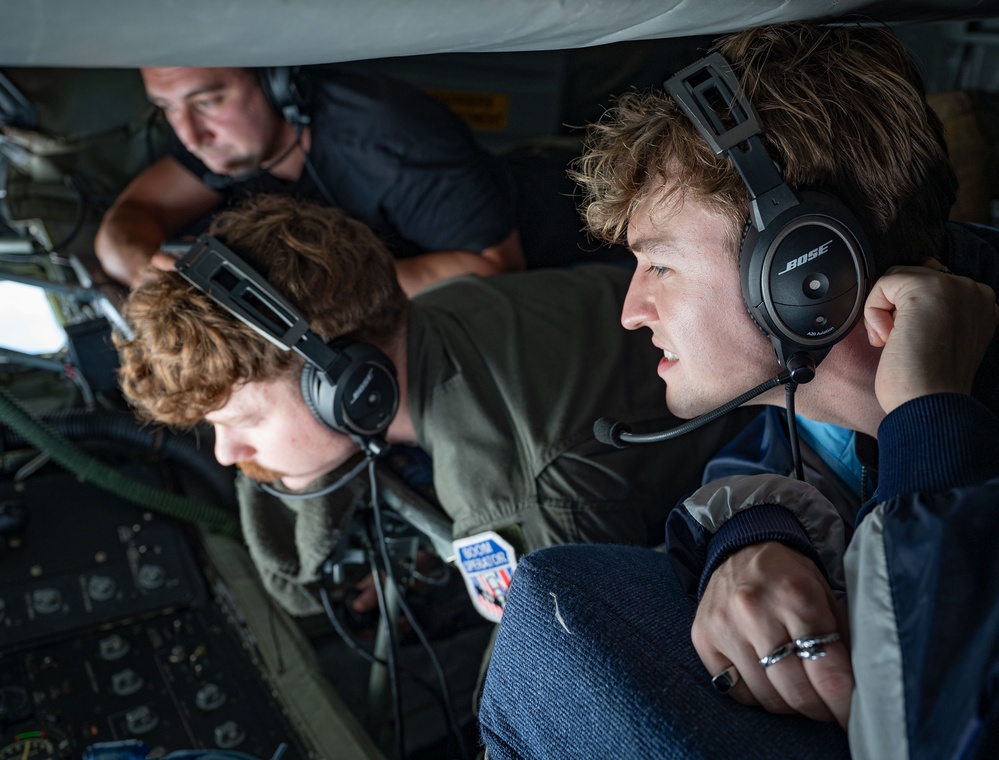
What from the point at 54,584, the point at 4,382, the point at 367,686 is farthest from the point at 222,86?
the point at 367,686

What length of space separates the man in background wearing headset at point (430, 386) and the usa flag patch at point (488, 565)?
16 mm

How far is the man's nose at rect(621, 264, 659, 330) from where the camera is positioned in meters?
0.90

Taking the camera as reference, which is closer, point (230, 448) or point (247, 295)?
point (247, 295)

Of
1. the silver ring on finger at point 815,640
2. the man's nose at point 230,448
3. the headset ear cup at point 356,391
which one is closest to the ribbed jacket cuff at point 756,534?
the silver ring on finger at point 815,640

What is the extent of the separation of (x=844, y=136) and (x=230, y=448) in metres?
0.97

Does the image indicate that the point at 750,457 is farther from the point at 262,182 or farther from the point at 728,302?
the point at 262,182

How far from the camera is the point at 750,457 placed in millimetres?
1091

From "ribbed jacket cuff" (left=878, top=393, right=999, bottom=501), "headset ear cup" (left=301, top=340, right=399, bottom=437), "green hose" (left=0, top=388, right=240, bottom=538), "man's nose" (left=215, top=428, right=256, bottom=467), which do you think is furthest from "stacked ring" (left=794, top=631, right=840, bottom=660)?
"green hose" (left=0, top=388, right=240, bottom=538)

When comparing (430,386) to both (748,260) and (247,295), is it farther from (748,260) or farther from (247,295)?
(748,260)

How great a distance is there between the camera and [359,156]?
74.9 inches

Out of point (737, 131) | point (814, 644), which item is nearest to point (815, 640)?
point (814, 644)

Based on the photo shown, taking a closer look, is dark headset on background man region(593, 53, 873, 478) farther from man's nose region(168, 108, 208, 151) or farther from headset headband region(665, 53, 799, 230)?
man's nose region(168, 108, 208, 151)

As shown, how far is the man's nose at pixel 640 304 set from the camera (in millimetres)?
901

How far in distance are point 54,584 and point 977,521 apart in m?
1.39
